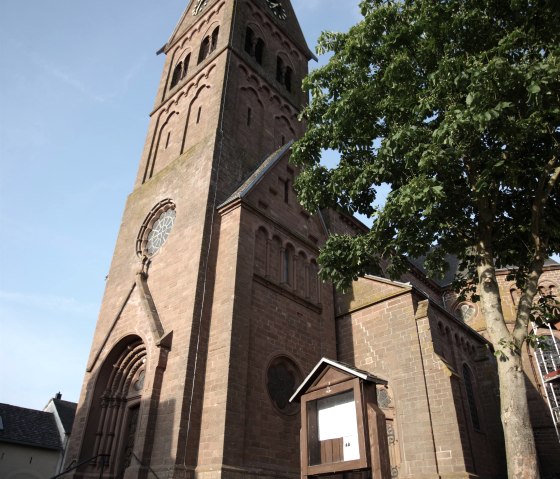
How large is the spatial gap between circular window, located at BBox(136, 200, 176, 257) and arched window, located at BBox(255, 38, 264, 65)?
11.9 meters

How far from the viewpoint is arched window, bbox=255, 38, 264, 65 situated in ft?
88.7

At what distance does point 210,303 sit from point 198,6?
940 inches

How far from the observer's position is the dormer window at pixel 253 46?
2659 cm

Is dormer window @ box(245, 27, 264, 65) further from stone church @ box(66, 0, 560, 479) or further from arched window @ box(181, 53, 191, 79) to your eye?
arched window @ box(181, 53, 191, 79)

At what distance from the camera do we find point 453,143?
354 inches

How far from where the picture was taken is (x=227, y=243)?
52.9 feet

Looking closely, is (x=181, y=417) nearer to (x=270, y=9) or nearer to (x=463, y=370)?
(x=463, y=370)

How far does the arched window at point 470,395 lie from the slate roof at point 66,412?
2523 cm

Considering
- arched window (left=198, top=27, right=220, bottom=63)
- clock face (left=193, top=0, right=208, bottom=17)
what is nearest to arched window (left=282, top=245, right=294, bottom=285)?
arched window (left=198, top=27, right=220, bottom=63)

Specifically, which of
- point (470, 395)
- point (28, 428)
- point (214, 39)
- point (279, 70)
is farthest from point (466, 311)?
point (28, 428)

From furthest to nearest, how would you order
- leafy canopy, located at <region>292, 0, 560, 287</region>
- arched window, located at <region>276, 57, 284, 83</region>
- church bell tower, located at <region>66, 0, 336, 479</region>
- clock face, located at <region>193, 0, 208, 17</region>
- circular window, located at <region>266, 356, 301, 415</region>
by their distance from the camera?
1. clock face, located at <region>193, 0, 208, 17</region>
2. arched window, located at <region>276, 57, 284, 83</region>
3. circular window, located at <region>266, 356, 301, 415</region>
4. church bell tower, located at <region>66, 0, 336, 479</region>
5. leafy canopy, located at <region>292, 0, 560, 287</region>

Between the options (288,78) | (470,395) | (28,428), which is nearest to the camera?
(470,395)

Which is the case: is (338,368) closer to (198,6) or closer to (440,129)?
(440,129)

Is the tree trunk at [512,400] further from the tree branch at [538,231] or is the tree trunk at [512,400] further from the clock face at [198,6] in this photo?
the clock face at [198,6]
